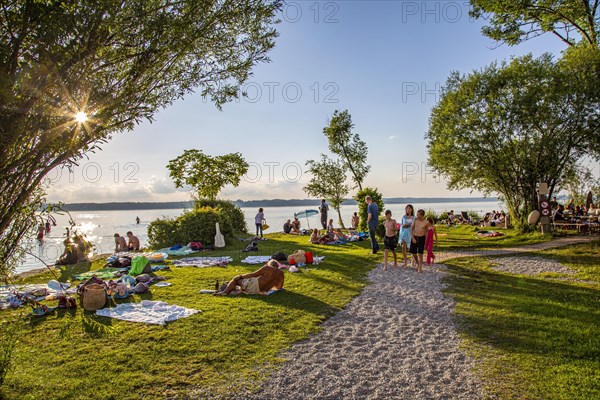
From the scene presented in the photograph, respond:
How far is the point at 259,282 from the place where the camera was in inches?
385

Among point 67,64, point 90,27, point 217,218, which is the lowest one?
point 217,218

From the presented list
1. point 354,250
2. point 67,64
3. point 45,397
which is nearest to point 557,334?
point 45,397

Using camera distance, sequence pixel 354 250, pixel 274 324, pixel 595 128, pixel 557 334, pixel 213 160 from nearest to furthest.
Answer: pixel 557 334
pixel 274 324
pixel 354 250
pixel 595 128
pixel 213 160

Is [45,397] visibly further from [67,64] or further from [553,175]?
[553,175]

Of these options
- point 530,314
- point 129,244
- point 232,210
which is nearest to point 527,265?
point 530,314

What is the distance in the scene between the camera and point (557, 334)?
6617 mm

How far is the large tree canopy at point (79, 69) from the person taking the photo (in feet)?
12.1

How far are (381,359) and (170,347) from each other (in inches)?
133

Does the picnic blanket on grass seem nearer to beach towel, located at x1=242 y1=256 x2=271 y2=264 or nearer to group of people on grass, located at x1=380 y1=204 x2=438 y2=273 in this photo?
beach towel, located at x1=242 y1=256 x2=271 y2=264

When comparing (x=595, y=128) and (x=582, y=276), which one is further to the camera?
(x=595, y=128)

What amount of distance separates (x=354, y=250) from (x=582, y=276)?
30.7 feet

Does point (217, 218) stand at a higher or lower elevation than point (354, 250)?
higher

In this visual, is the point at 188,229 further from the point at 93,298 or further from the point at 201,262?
the point at 93,298

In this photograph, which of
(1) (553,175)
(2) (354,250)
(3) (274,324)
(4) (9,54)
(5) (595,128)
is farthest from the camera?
(1) (553,175)
